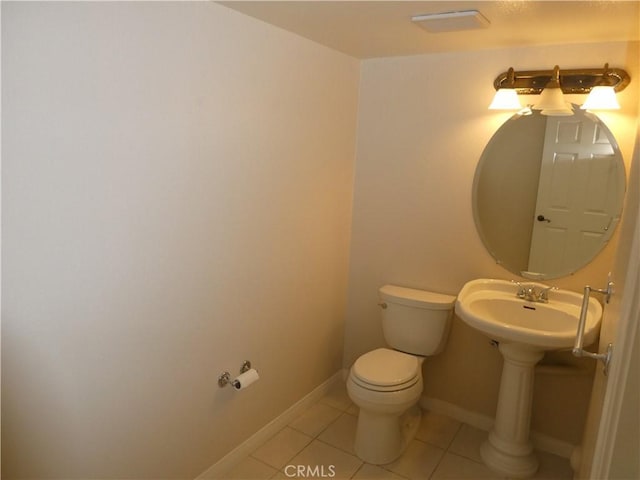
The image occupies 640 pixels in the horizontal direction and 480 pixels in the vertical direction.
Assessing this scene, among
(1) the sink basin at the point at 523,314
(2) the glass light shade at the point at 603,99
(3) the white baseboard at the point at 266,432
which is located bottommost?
(3) the white baseboard at the point at 266,432

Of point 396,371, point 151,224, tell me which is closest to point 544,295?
point 396,371

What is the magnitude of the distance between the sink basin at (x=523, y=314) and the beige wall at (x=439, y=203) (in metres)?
0.12

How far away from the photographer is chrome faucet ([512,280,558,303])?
2.29 meters

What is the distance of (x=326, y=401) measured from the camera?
290 centimetres

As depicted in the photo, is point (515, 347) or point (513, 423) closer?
point (515, 347)

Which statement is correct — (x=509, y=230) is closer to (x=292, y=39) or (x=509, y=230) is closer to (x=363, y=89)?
(x=363, y=89)

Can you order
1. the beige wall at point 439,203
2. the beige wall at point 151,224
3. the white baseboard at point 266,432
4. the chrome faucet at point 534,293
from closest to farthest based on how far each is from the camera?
the beige wall at point 151,224 < the white baseboard at point 266,432 < the chrome faucet at point 534,293 < the beige wall at point 439,203

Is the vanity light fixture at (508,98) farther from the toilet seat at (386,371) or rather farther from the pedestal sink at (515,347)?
the toilet seat at (386,371)

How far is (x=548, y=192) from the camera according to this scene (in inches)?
92.4

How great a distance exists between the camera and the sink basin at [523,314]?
196 cm

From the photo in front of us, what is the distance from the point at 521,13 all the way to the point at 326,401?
226cm

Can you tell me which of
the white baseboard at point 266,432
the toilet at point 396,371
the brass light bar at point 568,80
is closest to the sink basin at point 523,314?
the toilet at point 396,371

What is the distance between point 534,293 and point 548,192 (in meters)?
0.50

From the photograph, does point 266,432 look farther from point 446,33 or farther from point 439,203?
point 446,33
